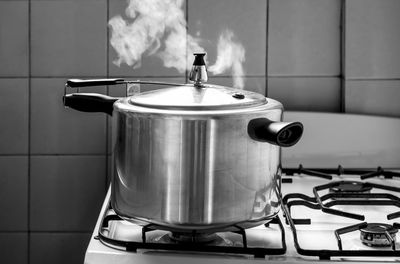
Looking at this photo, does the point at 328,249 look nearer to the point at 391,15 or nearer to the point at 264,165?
the point at 264,165

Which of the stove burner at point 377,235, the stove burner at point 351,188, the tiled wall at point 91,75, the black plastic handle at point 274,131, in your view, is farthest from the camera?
the tiled wall at point 91,75

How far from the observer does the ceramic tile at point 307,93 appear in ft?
5.10

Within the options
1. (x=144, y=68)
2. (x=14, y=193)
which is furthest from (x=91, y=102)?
(x=14, y=193)

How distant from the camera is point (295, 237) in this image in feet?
3.16

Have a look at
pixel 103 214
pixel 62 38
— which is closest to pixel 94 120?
pixel 62 38

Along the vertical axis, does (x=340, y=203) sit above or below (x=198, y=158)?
below

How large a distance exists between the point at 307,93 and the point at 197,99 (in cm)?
69

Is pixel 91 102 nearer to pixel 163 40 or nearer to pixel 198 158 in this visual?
pixel 198 158

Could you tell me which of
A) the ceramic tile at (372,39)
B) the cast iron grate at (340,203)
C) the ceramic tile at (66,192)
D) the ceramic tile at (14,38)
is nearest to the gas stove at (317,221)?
the cast iron grate at (340,203)

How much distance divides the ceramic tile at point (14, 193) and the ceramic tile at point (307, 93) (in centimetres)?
61

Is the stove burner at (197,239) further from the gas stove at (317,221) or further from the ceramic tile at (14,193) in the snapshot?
the ceramic tile at (14,193)

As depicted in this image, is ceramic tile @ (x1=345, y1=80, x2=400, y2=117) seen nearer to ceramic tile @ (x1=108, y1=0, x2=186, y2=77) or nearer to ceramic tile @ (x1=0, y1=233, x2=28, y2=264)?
ceramic tile @ (x1=108, y1=0, x2=186, y2=77)

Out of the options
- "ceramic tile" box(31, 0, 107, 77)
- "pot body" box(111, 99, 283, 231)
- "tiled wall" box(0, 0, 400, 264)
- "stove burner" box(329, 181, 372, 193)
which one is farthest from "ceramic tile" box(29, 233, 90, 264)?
"pot body" box(111, 99, 283, 231)

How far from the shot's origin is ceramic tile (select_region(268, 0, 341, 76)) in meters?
1.53
